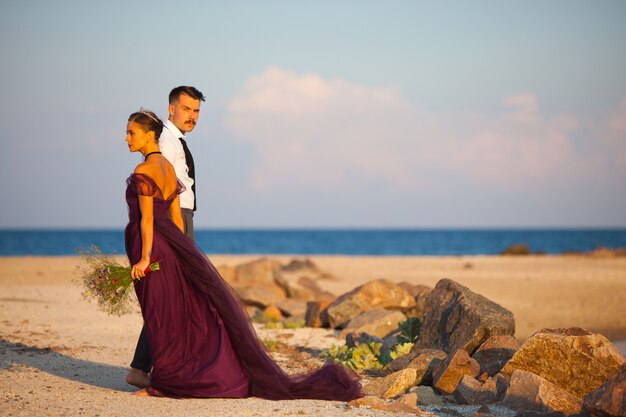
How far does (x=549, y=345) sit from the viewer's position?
22.8ft

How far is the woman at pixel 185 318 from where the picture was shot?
669 centimetres

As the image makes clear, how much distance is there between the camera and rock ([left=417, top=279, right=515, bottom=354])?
836cm

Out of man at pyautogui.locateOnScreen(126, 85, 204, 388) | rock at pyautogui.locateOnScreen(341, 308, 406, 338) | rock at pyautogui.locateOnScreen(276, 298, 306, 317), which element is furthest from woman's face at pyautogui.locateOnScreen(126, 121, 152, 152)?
rock at pyautogui.locateOnScreen(276, 298, 306, 317)

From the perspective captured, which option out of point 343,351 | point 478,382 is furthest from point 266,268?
point 478,382

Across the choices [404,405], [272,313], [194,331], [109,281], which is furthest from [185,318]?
[272,313]

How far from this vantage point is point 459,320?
8641mm

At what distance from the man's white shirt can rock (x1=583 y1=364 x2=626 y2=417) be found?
373 cm

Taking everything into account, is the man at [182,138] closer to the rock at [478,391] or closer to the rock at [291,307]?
the rock at [478,391]

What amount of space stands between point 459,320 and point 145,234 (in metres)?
3.73

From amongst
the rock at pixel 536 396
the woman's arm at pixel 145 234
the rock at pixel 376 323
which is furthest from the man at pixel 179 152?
the rock at pixel 376 323

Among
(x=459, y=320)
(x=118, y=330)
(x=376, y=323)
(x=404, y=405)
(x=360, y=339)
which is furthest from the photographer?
(x=118, y=330)

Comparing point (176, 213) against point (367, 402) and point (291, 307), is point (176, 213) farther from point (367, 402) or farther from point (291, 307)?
point (291, 307)

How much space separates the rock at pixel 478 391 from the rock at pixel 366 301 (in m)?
5.80

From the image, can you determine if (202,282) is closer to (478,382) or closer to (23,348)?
(478,382)
